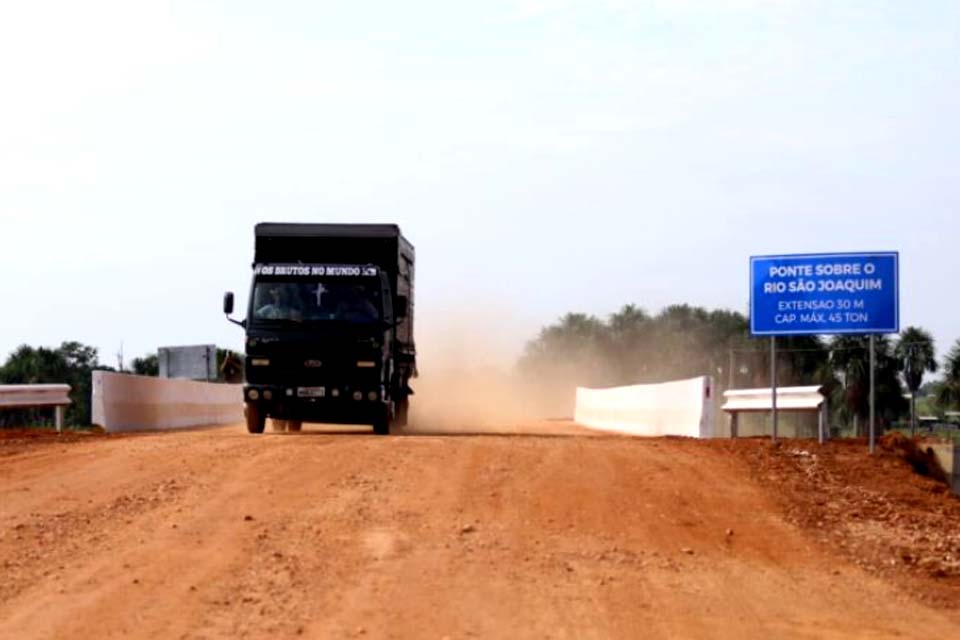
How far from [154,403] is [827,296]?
17.7m

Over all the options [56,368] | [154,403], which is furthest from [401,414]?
[56,368]

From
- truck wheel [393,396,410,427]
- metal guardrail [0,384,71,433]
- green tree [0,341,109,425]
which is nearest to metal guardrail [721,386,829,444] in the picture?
truck wheel [393,396,410,427]

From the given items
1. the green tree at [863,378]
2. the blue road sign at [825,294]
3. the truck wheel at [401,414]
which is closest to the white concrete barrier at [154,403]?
the truck wheel at [401,414]

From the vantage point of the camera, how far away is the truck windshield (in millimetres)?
25297

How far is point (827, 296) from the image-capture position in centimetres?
2123

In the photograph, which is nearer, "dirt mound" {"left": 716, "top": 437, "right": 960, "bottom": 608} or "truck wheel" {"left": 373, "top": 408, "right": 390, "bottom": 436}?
"dirt mound" {"left": 716, "top": 437, "right": 960, "bottom": 608}

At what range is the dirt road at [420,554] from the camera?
9578 millimetres

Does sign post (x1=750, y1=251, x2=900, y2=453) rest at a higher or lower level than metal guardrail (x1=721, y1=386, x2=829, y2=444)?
higher

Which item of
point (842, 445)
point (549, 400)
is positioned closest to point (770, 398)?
point (842, 445)

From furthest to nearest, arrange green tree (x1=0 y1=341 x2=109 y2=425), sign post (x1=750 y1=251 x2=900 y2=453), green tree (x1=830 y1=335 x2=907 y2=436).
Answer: green tree (x1=0 y1=341 x2=109 y2=425) → green tree (x1=830 y1=335 x2=907 y2=436) → sign post (x1=750 y1=251 x2=900 y2=453)

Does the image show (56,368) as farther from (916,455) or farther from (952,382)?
(916,455)

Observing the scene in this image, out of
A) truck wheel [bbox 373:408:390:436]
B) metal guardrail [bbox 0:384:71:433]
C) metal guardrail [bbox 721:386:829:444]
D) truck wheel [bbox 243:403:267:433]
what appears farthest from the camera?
metal guardrail [bbox 0:384:71:433]

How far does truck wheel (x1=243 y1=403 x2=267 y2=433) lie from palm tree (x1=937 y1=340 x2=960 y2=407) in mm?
53887

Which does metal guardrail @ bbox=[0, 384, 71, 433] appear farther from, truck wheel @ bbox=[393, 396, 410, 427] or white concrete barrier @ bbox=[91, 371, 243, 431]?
truck wheel @ bbox=[393, 396, 410, 427]
